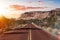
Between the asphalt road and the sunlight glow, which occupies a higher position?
the sunlight glow

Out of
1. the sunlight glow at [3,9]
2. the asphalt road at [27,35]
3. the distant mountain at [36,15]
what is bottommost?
the asphalt road at [27,35]

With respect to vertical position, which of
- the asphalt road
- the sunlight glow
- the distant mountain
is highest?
the sunlight glow

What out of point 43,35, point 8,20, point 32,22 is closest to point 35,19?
point 32,22

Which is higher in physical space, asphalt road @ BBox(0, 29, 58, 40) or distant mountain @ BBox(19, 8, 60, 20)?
distant mountain @ BBox(19, 8, 60, 20)

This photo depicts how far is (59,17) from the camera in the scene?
165 cm

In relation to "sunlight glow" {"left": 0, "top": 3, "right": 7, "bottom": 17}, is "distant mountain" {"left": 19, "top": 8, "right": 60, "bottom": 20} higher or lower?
lower

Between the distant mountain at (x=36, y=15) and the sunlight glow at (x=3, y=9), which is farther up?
the sunlight glow at (x=3, y=9)

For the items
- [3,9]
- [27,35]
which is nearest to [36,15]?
[27,35]

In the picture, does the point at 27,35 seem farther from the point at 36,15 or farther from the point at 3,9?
the point at 3,9

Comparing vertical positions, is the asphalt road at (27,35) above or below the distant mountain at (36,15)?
below

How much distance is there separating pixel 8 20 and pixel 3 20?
0.06 meters

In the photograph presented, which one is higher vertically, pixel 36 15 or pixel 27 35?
pixel 36 15

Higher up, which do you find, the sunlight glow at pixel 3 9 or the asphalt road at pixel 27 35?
the sunlight glow at pixel 3 9

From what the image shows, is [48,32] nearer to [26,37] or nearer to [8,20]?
[26,37]
